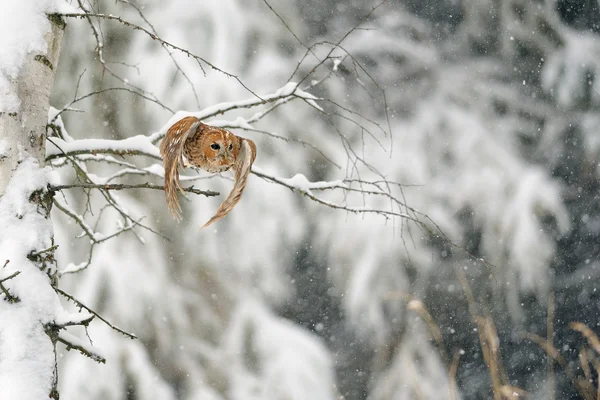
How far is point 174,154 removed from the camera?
1.24 metres

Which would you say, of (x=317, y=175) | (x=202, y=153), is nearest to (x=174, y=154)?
(x=202, y=153)

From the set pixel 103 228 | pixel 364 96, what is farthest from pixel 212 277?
pixel 364 96

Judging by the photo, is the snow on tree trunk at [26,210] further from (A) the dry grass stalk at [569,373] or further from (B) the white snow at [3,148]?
(A) the dry grass stalk at [569,373]

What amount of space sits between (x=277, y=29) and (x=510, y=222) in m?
2.01

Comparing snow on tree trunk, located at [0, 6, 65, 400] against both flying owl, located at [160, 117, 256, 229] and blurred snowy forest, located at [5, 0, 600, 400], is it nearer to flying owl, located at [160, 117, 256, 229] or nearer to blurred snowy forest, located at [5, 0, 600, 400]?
flying owl, located at [160, 117, 256, 229]

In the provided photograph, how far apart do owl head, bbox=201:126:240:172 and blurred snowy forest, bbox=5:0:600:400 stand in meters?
1.76

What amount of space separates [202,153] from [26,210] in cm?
39

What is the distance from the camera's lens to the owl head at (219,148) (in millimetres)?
1231

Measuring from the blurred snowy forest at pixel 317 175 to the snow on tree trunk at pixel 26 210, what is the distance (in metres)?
1.65

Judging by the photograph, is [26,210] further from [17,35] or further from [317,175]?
[317,175]

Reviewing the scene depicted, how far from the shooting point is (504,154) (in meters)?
3.93

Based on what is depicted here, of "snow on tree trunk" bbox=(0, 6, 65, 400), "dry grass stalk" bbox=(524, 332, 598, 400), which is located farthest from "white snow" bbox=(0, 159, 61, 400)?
"dry grass stalk" bbox=(524, 332, 598, 400)

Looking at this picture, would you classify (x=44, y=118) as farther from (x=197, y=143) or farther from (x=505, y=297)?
(x=505, y=297)

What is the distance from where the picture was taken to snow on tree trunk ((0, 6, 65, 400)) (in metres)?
1.12
